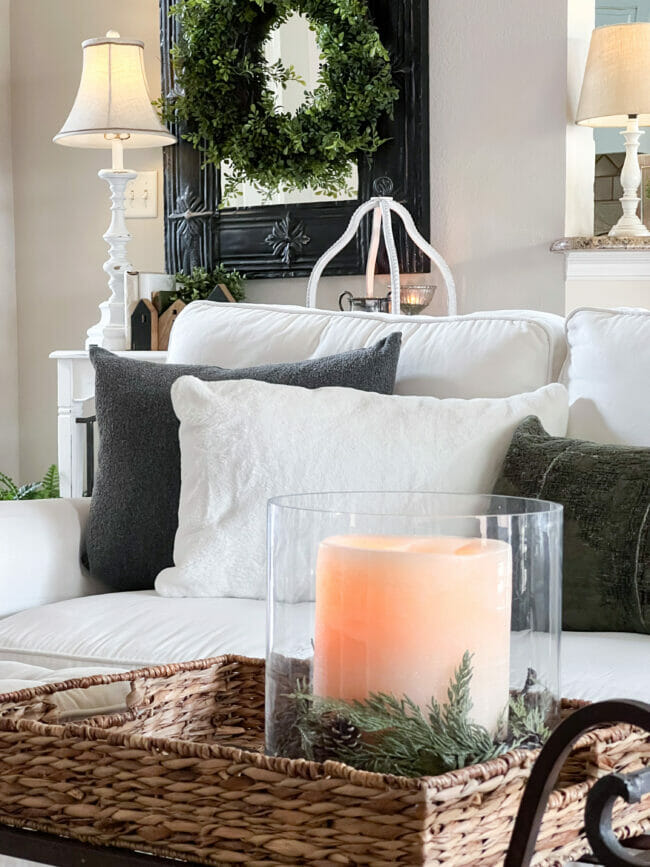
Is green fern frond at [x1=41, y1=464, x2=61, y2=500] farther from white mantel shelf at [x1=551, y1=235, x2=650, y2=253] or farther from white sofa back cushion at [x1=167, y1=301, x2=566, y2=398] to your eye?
white mantel shelf at [x1=551, y1=235, x2=650, y2=253]

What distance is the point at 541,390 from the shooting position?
1770 mm

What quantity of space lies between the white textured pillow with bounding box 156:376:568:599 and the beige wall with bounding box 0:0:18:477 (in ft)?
8.13

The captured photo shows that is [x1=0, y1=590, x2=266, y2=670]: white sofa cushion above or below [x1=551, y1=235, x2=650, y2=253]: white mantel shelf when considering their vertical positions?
below

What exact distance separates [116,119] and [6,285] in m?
1.01

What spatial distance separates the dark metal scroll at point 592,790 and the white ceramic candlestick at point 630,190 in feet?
8.72

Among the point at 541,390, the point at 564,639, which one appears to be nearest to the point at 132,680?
the point at 564,639

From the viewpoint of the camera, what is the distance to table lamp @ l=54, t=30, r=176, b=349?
3.31 meters

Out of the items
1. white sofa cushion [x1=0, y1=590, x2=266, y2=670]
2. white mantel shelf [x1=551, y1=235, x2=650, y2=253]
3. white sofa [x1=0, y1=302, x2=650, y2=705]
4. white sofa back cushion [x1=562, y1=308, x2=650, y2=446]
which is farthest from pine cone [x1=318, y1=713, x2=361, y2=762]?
white mantel shelf [x1=551, y1=235, x2=650, y2=253]

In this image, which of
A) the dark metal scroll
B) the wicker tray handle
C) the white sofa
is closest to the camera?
the dark metal scroll

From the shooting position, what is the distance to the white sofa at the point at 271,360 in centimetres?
144

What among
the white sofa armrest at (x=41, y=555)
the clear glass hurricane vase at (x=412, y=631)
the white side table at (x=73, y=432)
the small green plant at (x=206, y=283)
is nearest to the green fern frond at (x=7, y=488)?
the white side table at (x=73, y=432)

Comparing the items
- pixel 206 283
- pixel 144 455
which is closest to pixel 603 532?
pixel 144 455

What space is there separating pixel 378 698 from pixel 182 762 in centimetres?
11

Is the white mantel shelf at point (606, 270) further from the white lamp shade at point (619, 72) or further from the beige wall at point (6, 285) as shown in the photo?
the beige wall at point (6, 285)
